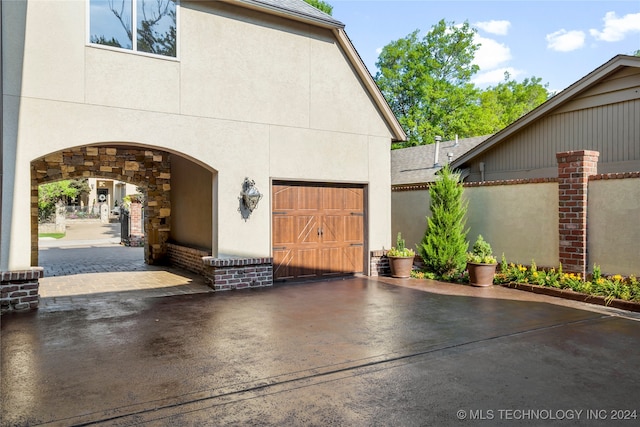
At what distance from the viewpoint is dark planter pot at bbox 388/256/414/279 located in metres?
10.3

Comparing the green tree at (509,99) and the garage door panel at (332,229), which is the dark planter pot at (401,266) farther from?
the green tree at (509,99)

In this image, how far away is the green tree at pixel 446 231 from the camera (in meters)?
10.2

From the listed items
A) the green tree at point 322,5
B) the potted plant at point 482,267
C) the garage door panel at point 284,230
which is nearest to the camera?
the potted plant at point 482,267

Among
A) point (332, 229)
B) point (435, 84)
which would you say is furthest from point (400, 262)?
point (435, 84)

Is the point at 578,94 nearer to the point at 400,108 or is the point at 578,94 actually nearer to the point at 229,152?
the point at 229,152

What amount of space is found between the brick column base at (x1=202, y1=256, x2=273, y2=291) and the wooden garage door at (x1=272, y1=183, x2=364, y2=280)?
1.20 ft

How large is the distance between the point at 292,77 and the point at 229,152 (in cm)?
223

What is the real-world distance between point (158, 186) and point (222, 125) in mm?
5080

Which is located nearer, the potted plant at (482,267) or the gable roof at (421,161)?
the potted plant at (482,267)

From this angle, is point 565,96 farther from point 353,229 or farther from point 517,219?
point 353,229

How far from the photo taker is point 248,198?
28.9 ft

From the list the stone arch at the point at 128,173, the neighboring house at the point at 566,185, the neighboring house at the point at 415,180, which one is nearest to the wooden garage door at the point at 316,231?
the neighboring house at the point at 415,180

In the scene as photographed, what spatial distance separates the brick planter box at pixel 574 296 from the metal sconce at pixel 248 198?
5.50m

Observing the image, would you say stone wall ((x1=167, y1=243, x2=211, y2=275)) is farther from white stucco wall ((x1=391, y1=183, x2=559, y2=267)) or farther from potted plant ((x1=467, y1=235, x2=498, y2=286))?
white stucco wall ((x1=391, y1=183, x2=559, y2=267))
